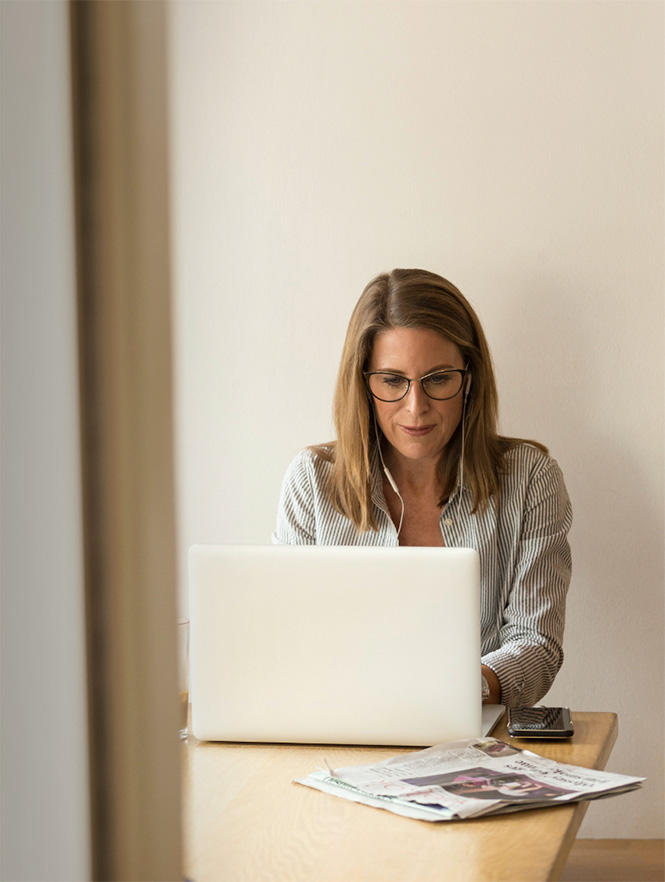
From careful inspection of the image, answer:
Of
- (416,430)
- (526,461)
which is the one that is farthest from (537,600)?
(416,430)

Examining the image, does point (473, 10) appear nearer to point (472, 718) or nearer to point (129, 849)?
point (472, 718)

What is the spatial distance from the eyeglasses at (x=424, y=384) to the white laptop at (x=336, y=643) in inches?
28.7

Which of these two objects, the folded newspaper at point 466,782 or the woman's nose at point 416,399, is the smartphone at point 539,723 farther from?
the woman's nose at point 416,399

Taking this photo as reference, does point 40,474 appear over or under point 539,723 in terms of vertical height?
over

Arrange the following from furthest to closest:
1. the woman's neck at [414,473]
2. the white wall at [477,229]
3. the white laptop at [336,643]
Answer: the white wall at [477,229] → the woman's neck at [414,473] → the white laptop at [336,643]

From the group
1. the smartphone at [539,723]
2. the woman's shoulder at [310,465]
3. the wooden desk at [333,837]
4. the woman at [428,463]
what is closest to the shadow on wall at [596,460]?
the woman at [428,463]

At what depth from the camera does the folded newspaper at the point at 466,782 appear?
3.31ft

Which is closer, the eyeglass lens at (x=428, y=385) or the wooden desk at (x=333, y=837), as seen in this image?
the wooden desk at (x=333, y=837)

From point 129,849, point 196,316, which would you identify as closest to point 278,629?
point 129,849

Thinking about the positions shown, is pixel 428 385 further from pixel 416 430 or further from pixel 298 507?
pixel 298 507

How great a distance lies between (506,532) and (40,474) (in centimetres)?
173

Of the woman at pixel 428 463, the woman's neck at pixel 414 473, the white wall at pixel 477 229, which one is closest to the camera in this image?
the woman at pixel 428 463

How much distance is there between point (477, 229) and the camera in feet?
7.14

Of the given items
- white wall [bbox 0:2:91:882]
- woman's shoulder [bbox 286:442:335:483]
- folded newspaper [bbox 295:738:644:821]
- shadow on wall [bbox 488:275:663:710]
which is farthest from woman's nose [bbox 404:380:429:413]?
white wall [bbox 0:2:91:882]
